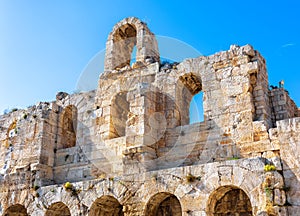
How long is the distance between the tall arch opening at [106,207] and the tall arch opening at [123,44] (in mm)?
5733

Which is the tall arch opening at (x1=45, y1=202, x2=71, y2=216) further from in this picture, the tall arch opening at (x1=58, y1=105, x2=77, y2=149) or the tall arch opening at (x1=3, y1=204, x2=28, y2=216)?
the tall arch opening at (x1=58, y1=105, x2=77, y2=149)

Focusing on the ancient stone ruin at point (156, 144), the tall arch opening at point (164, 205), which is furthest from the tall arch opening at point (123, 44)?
the tall arch opening at point (164, 205)

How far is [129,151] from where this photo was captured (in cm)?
1284

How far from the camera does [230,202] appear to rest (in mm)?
11273

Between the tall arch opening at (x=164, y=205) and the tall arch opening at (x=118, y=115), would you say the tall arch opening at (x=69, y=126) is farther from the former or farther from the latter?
the tall arch opening at (x=164, y=205)

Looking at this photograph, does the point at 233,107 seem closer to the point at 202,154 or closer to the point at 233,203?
→ the point at 202,154

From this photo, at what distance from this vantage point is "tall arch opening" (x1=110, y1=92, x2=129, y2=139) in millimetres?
14984

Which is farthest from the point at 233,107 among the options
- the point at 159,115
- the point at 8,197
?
the point at 8,197

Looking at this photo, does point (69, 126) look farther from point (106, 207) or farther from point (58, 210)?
point (106, 207)

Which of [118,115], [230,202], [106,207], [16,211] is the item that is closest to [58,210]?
[106,207]

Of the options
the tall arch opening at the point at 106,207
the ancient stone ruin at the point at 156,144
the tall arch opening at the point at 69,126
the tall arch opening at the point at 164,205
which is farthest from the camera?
the tall arch opening at the point at 69,126

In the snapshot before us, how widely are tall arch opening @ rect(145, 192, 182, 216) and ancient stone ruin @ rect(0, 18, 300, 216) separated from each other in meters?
0.03

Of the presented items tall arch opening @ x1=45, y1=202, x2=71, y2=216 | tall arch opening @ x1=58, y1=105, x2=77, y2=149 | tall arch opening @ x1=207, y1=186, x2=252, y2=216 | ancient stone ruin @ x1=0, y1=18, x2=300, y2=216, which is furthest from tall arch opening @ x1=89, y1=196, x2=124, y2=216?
tall arch opening @ x1=58, y1=105, x2=77, y2=149

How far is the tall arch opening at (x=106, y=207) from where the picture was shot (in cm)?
1253
